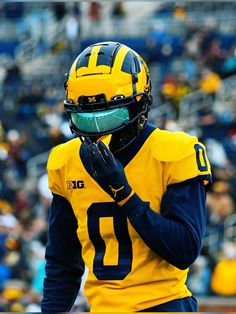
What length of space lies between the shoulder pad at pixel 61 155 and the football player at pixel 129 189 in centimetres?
5

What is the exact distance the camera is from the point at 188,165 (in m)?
3.20

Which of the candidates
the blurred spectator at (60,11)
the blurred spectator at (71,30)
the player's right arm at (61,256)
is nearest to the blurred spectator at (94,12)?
the blurred spectator at (60,11)

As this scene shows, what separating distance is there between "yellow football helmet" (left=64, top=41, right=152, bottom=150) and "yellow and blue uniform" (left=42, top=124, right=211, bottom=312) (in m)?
0.09

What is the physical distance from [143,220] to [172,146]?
10.7 inches

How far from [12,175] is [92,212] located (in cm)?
966

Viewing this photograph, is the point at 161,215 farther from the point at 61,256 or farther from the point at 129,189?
the point at 61,256

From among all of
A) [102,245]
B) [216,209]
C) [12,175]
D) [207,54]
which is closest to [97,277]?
[102,245]

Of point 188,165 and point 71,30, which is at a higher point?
point 188,165

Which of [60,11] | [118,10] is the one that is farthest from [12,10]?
[118,10]

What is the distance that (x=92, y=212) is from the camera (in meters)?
3.32

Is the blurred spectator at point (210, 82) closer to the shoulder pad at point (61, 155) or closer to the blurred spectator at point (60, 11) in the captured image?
the blurred spectator at point (60, 11)

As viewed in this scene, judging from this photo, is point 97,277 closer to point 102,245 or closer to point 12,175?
point 102,245

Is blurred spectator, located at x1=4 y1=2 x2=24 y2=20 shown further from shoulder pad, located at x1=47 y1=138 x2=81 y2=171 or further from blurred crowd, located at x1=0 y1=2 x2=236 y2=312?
shoulder pad, located at x1=47 y1=138 x2=81 y2=171

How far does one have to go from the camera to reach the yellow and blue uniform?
316cm
